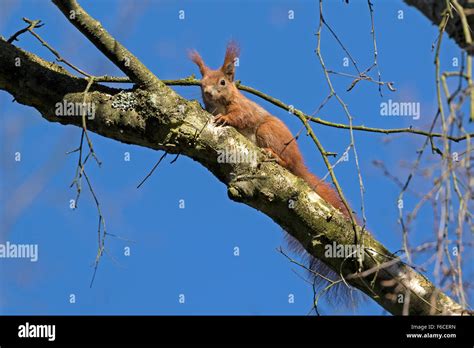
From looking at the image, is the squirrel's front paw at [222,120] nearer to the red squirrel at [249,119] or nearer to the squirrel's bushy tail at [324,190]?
the red squirrel at [249,119]

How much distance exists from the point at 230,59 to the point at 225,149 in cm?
221

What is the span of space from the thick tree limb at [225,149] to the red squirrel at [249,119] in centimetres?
87

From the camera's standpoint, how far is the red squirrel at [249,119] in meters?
5.16

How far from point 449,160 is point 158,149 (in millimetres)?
2215

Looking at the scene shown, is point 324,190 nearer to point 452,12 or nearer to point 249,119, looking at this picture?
point 249,119

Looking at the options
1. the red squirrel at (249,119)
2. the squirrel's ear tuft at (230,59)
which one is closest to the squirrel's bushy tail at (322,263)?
the red squirrel at (249,119)

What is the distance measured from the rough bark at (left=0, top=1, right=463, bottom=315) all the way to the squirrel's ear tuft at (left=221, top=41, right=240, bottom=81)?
6.38 ft

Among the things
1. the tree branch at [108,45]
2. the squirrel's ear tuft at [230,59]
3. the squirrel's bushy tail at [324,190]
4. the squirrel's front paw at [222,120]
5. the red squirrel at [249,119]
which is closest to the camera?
the tree branch at [108,45]

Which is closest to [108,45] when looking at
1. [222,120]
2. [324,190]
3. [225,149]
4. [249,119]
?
[225,149]

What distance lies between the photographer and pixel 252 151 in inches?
160

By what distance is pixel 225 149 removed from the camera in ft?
13.2
